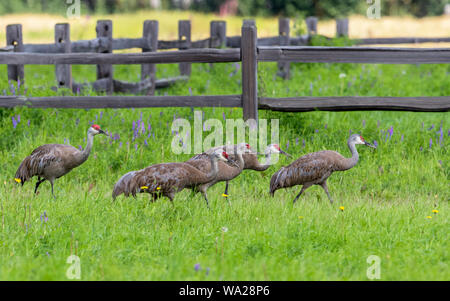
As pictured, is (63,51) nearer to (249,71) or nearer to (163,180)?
(249,71)

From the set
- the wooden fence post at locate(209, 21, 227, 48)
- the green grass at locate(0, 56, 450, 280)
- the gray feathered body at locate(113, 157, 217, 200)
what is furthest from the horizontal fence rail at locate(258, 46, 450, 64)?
the wooden fence post at locate(209, 21, 227, 48)

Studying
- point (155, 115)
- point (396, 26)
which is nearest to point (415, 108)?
point (155, 115)

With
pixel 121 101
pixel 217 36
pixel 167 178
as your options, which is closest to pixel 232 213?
pixel 167 178

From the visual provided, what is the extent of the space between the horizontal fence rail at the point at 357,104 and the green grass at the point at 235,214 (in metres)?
0.33

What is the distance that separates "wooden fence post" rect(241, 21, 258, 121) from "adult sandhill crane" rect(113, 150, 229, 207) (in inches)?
73.8

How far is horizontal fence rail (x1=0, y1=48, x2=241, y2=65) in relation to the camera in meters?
7.86

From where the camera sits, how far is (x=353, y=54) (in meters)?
7.86

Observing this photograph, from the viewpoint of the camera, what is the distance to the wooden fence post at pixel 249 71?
7746mm

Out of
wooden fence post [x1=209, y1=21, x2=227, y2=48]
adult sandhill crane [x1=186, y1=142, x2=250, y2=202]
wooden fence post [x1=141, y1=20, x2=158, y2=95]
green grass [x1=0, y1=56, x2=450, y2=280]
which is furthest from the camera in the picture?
wooden fence post [x1=209, y1=21, x2=227, y2=48]

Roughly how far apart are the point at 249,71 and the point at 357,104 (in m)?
1.41

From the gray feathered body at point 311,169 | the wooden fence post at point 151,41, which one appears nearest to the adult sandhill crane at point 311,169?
the gray feathered body at point 311,169

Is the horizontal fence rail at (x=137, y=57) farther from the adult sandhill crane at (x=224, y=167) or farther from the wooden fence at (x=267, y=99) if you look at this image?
the adult sandhill crane at (x=224, y=167)

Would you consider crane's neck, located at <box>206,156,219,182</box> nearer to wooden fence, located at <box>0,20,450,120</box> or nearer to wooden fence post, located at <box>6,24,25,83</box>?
wooden fence, located at <box>0,20,450,120</box>
